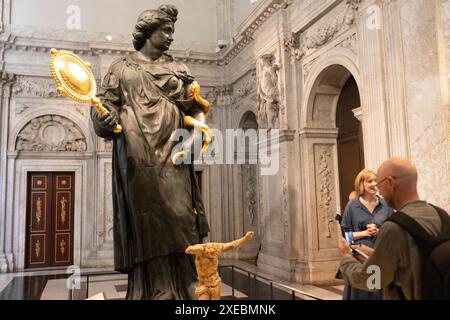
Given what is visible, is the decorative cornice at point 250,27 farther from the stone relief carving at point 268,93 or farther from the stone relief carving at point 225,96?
the stone relief carving at point 268,93

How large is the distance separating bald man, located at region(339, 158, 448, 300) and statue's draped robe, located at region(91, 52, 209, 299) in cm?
129

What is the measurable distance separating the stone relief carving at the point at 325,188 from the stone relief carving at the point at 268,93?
121 centimetres

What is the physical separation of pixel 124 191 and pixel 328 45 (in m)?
5.43

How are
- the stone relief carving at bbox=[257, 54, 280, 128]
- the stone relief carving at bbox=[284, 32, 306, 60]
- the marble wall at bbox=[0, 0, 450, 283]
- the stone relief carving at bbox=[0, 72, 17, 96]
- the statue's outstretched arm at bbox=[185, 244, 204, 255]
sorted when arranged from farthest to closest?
the stone relief carving at bbox=[0, 72, 17, 96]
the stone relief carving at bbox=[257, 54, 280, 128]
the stone relief carving at bbox=[284, 32, 306, 60]
the marble wall at bbox=[0, 0, 450, 283]
the statue's outstretched arm at bbox=[185, 244, 204, 255]

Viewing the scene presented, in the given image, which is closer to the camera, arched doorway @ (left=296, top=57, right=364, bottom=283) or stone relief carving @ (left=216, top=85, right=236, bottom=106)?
arched doorway @ (left=296, top=57, right=364, bottom=283)

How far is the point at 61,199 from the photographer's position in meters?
10.4

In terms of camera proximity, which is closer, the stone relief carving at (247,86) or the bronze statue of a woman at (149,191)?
the bronze statue of a woman at (149,191)

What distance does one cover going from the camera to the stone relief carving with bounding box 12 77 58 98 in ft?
33.6

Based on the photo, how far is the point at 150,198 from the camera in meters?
2.48

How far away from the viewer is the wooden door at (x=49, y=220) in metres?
10.1

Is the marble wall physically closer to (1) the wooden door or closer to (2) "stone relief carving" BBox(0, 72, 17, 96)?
(2) "stone relief carving" BBox(0, 72, 17, 96)

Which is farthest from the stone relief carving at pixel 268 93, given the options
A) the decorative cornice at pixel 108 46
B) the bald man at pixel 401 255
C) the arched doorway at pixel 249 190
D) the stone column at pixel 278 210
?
the bald man at pixel 401 255

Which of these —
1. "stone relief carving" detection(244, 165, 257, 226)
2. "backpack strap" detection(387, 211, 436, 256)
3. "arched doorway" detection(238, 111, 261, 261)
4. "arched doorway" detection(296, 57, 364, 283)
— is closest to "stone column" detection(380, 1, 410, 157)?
"arched doorway" detection(296, 57, 364, 283)
